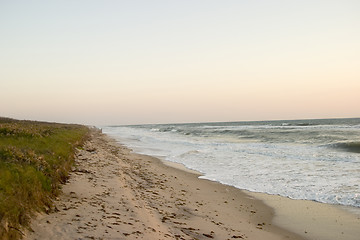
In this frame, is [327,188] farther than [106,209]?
Yes

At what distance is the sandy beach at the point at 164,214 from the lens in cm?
555

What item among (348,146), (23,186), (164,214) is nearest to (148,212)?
(164,214)

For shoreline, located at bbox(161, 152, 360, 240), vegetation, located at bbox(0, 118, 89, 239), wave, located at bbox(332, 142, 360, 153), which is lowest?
shoreline, located at bbox(161, 152, 360, 240)

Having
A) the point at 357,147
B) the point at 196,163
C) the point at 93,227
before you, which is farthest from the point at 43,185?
the point at 357,147

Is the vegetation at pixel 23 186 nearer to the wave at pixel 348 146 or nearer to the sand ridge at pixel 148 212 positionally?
the sand ridge at pixel 148 212

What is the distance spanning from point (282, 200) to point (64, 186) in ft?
23.5

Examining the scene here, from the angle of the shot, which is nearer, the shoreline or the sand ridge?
the sand ridge

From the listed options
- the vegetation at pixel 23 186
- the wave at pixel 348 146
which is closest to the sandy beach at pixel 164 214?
the vegetation at pixel 23 186

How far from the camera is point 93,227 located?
5.50m

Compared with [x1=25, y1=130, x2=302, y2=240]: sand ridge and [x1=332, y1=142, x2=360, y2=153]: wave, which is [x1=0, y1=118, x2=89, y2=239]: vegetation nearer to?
[x1=25, y1=130, x2=302, y2=240]: sand ridge

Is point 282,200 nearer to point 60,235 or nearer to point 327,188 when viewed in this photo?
point 327,188

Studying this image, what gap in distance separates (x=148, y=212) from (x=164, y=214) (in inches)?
19.2

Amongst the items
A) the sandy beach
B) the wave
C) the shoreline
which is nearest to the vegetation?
the sandy beach

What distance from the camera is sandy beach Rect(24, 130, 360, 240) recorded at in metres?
5.55
